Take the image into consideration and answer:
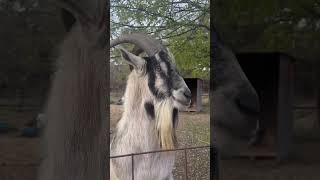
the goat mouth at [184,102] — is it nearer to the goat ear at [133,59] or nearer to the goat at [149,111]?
the goat at [149,111]

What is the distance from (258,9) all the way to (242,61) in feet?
0.91

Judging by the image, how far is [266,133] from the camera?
9.08 feet

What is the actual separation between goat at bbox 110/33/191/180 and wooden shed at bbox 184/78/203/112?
0.07 ft

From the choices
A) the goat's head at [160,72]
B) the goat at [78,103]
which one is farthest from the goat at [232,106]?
the goat at [78,103]

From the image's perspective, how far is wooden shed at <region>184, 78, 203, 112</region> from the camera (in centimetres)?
281

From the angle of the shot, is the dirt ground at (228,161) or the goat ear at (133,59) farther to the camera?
the goat ear at (133,59)

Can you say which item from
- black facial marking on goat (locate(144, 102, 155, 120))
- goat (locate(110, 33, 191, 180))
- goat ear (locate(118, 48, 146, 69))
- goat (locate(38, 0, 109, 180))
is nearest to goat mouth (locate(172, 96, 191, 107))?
goat (locate(110, 33, 191, 180))

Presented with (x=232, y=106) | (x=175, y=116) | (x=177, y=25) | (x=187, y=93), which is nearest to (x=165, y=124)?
(x=175, y=116)

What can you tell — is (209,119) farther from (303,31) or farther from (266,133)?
(303,31)

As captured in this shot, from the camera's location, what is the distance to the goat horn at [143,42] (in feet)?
9.12

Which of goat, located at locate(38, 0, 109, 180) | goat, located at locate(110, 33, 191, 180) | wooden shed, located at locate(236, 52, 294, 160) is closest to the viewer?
goat, located at locate(38, 0, 109, 180)

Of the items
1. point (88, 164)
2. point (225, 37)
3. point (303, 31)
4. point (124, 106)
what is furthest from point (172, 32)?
point (88, 164)

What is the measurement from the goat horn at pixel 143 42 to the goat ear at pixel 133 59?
0.16 feet

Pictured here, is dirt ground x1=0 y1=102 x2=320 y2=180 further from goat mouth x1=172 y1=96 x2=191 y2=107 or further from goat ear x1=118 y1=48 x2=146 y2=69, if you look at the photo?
goat ear x1=118 y1=48 x2=146 y2=69
